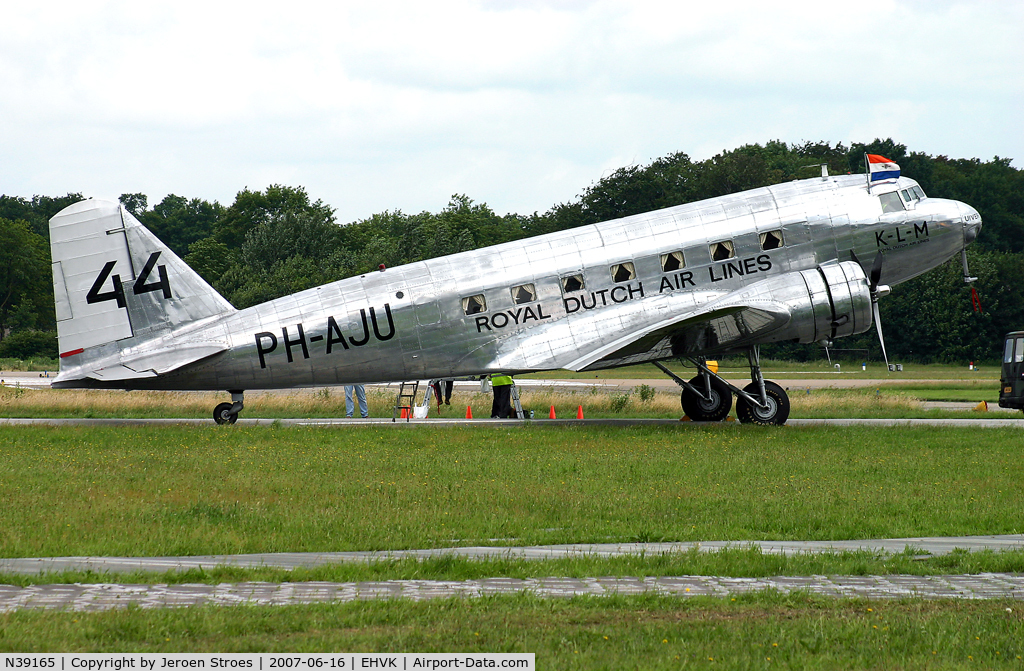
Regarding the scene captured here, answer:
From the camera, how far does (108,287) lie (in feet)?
76.5

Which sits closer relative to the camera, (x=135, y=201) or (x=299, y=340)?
(x=299, y=340)

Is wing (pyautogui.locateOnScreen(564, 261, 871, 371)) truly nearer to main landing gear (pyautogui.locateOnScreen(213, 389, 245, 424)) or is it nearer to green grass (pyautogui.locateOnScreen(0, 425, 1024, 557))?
green grass (pyautogui.locateOnScreen(0, 425, 1024, 557))

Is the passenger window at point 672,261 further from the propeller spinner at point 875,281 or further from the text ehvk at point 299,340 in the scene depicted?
the text ehvk at point 299,340

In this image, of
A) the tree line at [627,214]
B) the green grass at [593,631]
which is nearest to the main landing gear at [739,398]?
the green grass at [593,631]

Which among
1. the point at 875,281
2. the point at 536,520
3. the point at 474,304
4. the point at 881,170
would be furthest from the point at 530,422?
the point at 536,520

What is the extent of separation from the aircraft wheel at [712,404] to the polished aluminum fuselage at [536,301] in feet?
6.66

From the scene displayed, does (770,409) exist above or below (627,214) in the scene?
below

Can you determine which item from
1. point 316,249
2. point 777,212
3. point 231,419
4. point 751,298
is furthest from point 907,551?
point 316,249

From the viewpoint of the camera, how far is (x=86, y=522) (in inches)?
478

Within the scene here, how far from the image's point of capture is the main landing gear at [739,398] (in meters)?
24.4

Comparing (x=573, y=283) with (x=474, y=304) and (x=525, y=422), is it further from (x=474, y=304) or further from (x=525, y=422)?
(x=525, y=422)

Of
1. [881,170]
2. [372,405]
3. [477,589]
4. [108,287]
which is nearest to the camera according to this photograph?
[477,589]

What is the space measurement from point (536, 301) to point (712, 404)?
6.12 m

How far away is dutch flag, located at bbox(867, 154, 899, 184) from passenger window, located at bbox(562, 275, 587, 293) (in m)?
8.58
